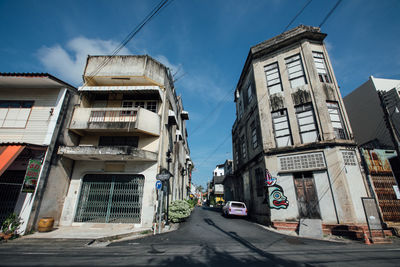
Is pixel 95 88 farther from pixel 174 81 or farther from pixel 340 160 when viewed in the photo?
pixel 340 160

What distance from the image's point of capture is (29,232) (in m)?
8.47

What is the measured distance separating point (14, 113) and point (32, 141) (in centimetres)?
276

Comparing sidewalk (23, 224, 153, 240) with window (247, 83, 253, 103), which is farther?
window (247, 83, 253, 103)

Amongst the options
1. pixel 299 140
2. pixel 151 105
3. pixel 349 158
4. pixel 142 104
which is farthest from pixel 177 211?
pixel 349 158

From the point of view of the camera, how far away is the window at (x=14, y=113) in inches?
414

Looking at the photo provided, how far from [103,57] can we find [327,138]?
55.7 feet

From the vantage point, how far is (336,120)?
11281 millimetres

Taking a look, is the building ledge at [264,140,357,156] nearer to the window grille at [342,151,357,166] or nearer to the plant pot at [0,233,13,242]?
the window grille at [342,151,357,166]

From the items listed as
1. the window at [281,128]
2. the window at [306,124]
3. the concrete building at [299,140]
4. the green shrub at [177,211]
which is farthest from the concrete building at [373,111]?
the green shrub at [177,211]

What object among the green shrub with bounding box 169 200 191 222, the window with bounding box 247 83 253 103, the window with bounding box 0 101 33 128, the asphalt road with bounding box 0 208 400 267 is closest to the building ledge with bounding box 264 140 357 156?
the asphalt road with bounding box 0 208 400 267

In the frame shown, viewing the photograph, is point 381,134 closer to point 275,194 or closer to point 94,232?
point 275,194

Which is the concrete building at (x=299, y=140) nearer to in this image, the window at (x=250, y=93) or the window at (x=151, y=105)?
the window at (x=250, y=93)

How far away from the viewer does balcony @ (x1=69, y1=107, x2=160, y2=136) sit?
1104 cm

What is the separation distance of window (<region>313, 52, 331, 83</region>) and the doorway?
23.0 feet
